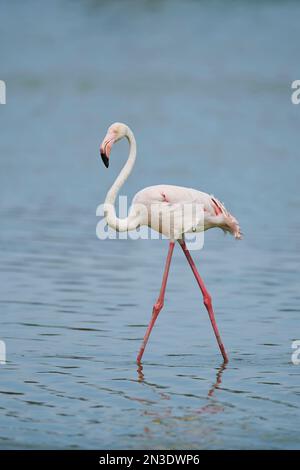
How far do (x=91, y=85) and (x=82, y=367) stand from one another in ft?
84.0

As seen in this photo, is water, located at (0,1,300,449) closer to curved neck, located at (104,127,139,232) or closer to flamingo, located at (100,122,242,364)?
flamingo, located at (100,122,242,364)

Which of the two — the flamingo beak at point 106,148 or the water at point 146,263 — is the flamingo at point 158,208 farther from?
the water at point 146,263

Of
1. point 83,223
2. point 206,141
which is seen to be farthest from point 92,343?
point 206,141

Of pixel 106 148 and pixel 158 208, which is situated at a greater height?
pixel 106 148

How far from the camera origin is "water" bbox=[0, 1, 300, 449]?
7.52 metres

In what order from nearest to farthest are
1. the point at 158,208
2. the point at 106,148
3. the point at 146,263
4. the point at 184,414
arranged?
the point at 184,414, the point at 106,148, the point at 158,208, the point at 146,263

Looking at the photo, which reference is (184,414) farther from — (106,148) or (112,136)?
(112,136)

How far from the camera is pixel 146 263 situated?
13383mm

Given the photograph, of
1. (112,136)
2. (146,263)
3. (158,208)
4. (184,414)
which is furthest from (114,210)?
(146,263)

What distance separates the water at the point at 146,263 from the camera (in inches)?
296

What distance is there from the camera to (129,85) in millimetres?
33625

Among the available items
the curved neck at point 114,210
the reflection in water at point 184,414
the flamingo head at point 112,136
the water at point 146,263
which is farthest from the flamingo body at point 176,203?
the reflection in water at point 184,414

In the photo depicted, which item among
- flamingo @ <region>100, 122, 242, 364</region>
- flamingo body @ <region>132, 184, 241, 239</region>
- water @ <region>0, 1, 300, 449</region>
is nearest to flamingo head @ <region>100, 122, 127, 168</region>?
flamingo @ <region>100, 122, 242, 364</region>

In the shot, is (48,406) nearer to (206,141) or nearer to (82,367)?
(82,367)
